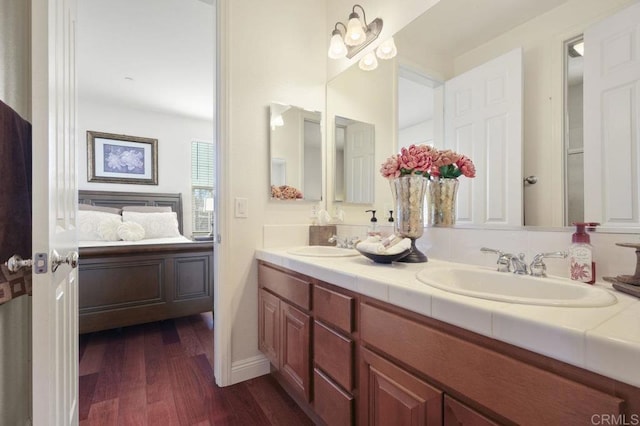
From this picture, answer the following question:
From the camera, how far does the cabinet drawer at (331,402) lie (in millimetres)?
1072

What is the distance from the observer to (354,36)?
72.0 inches

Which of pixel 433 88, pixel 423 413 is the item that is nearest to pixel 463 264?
pixel 423 413

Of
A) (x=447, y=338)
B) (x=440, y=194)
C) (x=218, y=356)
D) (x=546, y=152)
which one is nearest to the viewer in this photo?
(x=447, y=338)

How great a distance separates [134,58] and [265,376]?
132 inches

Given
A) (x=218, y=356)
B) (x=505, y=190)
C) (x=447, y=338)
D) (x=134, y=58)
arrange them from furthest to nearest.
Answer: (x=134, y=58)
(x=218, y=356)
(x=505, y=190)
(x=447, y=338)

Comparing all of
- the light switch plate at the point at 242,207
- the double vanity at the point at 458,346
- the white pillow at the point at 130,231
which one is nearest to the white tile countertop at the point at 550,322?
the double vanity at the point at 458,346

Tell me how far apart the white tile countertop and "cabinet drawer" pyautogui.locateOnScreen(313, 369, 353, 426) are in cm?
46

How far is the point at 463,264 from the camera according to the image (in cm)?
125

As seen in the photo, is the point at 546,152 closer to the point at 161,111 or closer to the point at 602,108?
the point at 602,108

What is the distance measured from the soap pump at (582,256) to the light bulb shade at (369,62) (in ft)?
4.72

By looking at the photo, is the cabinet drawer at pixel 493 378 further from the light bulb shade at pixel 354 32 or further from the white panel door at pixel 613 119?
the light bulb shade at pixel 354 32

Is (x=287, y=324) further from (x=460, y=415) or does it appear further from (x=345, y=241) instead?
(x=460, y=415)

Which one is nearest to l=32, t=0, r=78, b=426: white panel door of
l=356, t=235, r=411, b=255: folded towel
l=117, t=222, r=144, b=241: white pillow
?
l=356, t=235, r=411, b=255: folded towel

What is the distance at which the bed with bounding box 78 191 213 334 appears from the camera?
2.38 m
